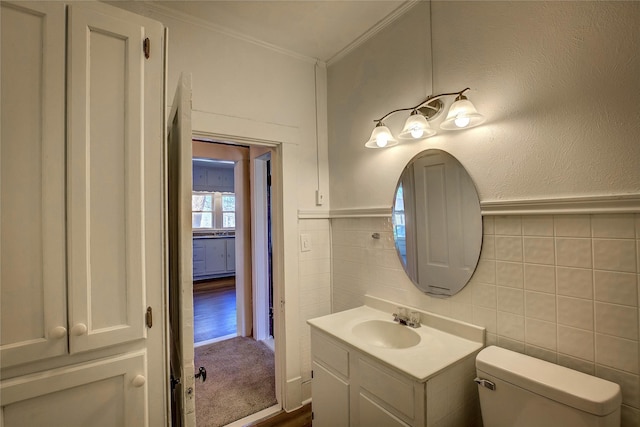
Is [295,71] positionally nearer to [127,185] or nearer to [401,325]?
[127,185]

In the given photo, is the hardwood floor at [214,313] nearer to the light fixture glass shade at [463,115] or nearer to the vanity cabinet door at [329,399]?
the vanity cabinet door at [329,399]

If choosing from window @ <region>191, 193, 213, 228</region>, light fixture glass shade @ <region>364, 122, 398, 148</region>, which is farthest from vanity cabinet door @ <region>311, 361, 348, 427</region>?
window @ <region>191, 193, 213, 228</region>

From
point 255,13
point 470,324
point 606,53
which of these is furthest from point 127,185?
point 606,53

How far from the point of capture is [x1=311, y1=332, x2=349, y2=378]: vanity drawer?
1462 millimetres

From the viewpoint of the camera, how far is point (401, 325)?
1.64 meters

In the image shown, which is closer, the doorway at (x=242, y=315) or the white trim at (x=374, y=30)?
the white trim at (x=374, y=30)

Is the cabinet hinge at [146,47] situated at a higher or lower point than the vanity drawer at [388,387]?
higher

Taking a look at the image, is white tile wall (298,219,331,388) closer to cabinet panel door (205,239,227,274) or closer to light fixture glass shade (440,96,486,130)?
light fixture glass shade (440,96,486,130)

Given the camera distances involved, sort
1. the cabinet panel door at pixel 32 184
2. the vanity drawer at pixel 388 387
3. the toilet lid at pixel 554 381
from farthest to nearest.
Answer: the vanity drawer at pixel 388 387 < the toilet lid at pixel 554 381 < the cabinet panel door at pixel 32 184

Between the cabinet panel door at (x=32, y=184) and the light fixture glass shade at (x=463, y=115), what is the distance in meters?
1.47

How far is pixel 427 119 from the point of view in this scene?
1594 mm

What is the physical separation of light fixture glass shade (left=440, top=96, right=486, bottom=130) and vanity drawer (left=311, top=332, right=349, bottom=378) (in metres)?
1.25

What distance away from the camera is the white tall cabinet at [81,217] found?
793 mm

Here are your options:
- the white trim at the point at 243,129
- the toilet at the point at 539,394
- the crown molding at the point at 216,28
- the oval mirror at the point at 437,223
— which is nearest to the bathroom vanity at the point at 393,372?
the toilet at the point at 539,394
